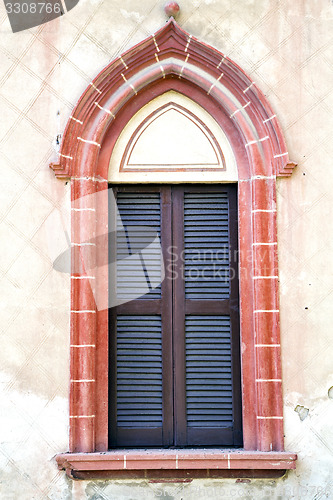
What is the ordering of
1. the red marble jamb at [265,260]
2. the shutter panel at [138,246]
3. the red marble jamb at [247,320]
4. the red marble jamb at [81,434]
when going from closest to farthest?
the red marble jamb at [81,434]
the red marble jamb at [247,320]
the red marble jamb at [265,260]
the shutter panel at [138,246]

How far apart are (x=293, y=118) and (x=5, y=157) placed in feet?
8.39

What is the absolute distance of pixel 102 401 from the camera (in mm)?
5945

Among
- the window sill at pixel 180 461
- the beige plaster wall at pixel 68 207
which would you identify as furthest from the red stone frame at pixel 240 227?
the beige plaster wall at pixel 68 207

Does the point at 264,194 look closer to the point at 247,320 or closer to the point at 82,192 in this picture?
the point at 247,320

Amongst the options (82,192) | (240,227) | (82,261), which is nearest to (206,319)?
(240,227)

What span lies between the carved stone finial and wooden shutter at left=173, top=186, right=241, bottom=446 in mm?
1539

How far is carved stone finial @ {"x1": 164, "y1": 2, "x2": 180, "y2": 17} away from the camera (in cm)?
623

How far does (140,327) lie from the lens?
616cm

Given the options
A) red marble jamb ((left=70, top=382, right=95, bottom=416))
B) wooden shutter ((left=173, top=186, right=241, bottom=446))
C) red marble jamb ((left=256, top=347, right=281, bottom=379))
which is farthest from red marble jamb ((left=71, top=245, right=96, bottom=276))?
red marble jamb ((left=256, top=347, right=281, bottom=379))

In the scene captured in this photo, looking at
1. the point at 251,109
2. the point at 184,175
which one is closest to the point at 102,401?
the point at 184,175

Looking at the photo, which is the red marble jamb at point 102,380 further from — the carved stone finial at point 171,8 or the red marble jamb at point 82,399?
the carved stone finial at point 171,8

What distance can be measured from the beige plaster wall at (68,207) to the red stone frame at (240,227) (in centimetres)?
11

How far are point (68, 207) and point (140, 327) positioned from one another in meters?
1.21

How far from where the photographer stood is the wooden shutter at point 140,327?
604cm
